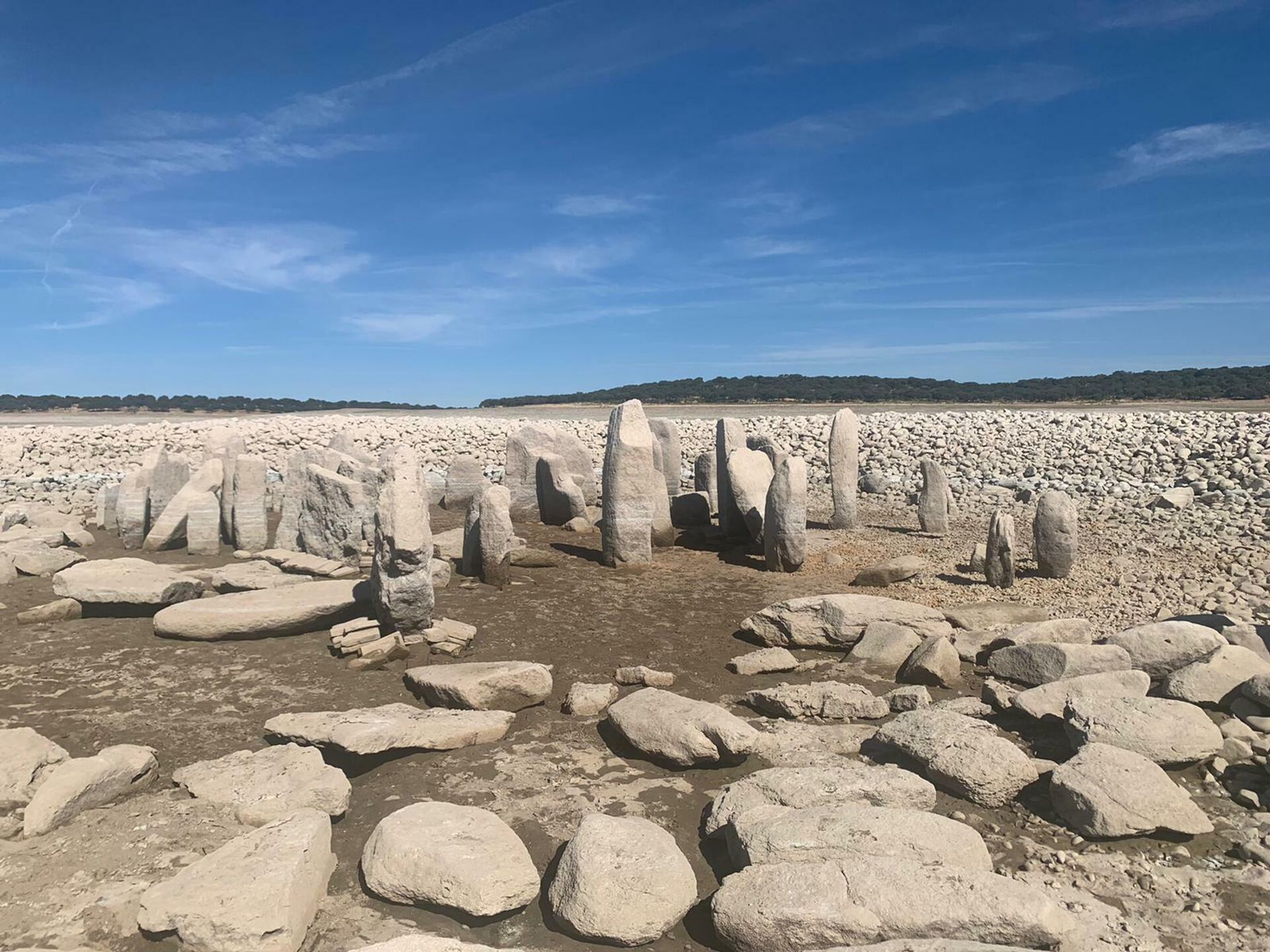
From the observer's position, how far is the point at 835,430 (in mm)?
13781

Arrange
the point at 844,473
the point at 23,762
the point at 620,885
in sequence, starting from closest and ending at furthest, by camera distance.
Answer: the point at 620,885 < the point at 23,762 < the point at 844,473

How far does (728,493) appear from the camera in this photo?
12.6 meters

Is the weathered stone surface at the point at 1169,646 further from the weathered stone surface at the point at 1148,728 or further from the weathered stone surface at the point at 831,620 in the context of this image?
the weathered stone surface at the point at 831,620

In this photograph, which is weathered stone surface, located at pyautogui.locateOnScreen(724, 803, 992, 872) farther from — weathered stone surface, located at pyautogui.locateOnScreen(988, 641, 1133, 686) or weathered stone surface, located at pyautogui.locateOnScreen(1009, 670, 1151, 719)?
weathered stone surface, located at pyautogui.locateOnScreen(988, 641, 1133, 686)

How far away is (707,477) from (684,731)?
34.8 feet

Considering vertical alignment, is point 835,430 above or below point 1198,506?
above

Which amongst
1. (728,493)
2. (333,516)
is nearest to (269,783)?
(333,516)

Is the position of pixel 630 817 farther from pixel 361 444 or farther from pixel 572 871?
pixel 361 444

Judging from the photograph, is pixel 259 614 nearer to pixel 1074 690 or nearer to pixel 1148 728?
pixel 1074 690

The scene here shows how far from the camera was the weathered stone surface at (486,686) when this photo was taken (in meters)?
5.96

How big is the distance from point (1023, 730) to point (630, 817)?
300 centimetres

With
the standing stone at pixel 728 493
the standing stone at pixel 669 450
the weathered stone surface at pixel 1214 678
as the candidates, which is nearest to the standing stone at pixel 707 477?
the standing stone at pixel 669 450

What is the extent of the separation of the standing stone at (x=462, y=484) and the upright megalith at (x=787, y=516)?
274 inches

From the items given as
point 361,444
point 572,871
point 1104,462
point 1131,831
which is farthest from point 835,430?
point 361,444
